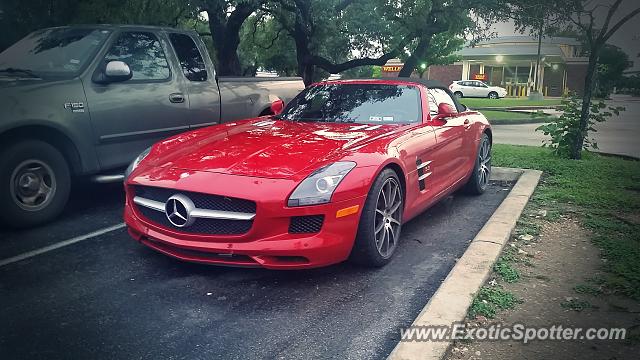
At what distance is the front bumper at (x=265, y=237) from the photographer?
3.17 m

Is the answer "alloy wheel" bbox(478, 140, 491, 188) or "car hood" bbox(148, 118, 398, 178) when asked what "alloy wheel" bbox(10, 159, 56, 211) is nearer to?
"car hood" bbox(148, 118, 398, 178)

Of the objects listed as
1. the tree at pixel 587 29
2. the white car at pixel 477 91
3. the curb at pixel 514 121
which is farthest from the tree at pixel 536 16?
the white car at pixel 477 91

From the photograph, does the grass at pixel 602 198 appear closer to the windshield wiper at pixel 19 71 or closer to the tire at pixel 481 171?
the tire at pixel 481 171

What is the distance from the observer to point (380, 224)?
3.75 meters

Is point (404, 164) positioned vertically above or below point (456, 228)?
above

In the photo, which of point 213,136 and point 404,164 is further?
point 213,136

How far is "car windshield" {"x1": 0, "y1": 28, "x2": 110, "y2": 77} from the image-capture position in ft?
16.6

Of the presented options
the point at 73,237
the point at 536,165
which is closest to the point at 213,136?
the point at 73,237

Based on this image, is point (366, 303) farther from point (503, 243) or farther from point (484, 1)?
point (484, 1)

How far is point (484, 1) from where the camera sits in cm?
1225

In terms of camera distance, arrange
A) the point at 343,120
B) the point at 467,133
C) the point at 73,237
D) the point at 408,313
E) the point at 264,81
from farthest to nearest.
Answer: the point at 264,81 < the point at 467,133 < the point at 343,120 < the point at 73,237 < the point at 408,313

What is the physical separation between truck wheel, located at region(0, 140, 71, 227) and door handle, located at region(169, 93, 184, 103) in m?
1.45

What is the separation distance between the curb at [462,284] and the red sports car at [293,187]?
59 centimetres

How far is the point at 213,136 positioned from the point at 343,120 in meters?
1.23
